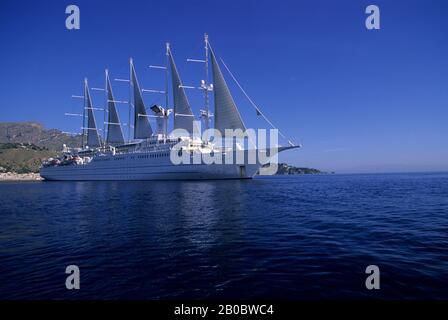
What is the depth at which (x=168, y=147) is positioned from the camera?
61000 mm

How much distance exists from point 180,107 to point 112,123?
2786 cm

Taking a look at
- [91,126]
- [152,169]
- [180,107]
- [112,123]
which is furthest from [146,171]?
[91,126]

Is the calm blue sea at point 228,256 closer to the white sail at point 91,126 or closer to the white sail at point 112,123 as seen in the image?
the white sail at point 112,123

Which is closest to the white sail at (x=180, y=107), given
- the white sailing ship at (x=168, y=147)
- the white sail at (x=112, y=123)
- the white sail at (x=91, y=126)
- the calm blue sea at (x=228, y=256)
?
the white sailing ship at (x=168, y=147)

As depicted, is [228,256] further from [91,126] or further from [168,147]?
[91,126]

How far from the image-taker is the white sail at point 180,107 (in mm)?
59344

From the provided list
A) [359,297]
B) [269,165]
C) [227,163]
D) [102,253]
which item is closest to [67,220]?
[102,253]

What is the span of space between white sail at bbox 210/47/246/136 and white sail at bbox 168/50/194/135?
7.91 m

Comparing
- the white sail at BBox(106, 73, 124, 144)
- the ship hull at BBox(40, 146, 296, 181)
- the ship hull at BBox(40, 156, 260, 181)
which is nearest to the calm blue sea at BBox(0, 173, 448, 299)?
the ship hull at BBox(40, 146, 296, 181)

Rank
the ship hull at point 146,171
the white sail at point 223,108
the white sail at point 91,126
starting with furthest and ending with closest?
the white sail at point 91,126 → the ship hull at point 146,171 → the white sail at point 223,108

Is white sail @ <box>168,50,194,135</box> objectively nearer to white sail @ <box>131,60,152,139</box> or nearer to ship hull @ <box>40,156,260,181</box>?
ship hull @ <box>40,156,260,181</box>

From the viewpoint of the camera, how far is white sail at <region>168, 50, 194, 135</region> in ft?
195
